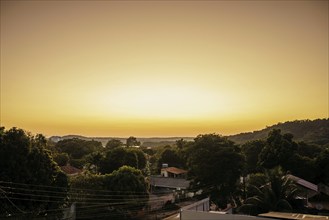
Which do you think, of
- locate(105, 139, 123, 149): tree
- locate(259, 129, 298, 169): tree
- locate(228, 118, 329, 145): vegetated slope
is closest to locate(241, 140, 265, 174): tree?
locate(259, 129, 298, 169): tree

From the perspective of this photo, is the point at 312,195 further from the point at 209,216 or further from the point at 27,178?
the point at 27,178

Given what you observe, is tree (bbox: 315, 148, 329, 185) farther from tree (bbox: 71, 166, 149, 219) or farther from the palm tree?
tree (bbox: 71, 166, 149, 219)

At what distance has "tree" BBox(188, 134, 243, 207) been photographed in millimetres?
33375

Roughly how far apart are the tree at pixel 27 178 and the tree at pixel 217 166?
49.4 feet

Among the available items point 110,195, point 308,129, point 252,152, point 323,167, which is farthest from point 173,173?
point 308,129

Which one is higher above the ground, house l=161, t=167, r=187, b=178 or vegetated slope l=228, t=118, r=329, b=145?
vegetated slope l=228, t=118, r=329, b=145

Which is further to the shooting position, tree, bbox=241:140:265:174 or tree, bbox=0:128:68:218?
tree, bbox=241:140:265:174

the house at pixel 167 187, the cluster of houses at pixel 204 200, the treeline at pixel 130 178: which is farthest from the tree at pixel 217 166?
the house at pixel 167 187

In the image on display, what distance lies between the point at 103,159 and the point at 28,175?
18803 millimetres

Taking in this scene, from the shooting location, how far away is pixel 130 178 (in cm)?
2923

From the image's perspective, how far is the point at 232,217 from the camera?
15406mm

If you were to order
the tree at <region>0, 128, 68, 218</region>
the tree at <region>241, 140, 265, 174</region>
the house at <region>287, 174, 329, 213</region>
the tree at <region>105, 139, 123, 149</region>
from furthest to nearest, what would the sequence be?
1. the tree at <region>105, 139, 123, 149</region>
2. the tree at <region>241, 140, 265, 174</region>
3. the house at <region>287, 174, 329, 213</region>
4. the tree at <region>0, 128, 68, 218</region>

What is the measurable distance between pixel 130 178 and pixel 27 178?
919 cm

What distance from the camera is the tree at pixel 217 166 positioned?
33375mm
